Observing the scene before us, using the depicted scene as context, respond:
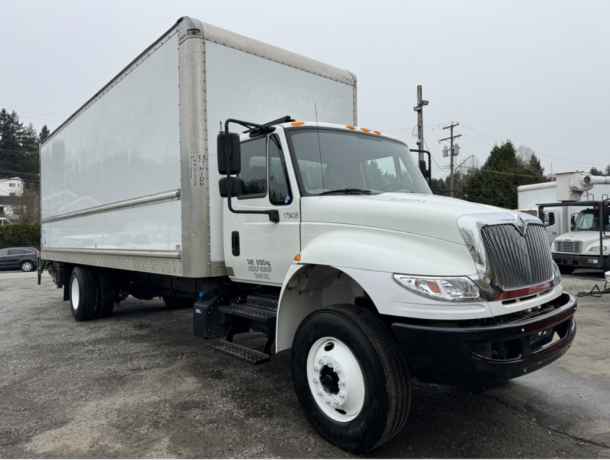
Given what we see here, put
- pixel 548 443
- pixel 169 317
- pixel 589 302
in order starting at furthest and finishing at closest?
pixel 589 302 → pixel 169 317 → pixel 548 443

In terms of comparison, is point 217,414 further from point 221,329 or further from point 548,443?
point 548,443

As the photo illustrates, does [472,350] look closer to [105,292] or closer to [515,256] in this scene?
[515,256]

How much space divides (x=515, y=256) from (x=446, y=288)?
68cm

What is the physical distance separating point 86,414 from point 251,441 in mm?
1677

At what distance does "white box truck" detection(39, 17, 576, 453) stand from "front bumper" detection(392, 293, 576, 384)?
0.01 metres

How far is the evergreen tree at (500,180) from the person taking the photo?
35.0 metres

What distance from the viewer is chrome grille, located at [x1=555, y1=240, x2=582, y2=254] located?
14.5 meters

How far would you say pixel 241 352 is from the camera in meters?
4.38

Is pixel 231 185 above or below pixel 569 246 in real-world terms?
above

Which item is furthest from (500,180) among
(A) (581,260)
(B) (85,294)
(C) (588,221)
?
(B) (85,294)

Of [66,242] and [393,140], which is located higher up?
[393,140]

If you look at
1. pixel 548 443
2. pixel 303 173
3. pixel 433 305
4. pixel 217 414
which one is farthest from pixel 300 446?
pixel 303 173

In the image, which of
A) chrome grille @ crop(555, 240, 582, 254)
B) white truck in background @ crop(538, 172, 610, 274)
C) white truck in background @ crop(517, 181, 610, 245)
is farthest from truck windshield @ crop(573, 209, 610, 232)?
chrome grille @ crop(555, 240, 582, 254)

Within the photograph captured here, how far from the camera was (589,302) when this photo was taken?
31.6 ft
